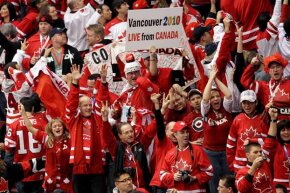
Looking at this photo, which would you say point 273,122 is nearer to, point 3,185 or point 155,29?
point 155,29

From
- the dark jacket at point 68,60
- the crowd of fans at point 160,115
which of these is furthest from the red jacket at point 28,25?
the dark jacket at point 68,60

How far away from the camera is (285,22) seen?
19.8m

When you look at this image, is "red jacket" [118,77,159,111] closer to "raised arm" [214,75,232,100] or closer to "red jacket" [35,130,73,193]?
"raised arm" [214,75,232,100]

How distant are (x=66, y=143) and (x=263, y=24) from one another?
3.37 metres

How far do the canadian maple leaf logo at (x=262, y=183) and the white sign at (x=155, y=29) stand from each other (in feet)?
9.46

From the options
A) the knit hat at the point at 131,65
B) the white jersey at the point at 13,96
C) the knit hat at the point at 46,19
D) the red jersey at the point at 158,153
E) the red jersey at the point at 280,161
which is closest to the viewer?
the red jersey at the point at 280,161

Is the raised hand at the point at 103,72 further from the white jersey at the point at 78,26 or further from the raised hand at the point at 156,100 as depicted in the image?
the white jersey at the point at 78,26

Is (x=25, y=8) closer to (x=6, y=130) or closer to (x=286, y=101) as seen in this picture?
(x=6, y=130)

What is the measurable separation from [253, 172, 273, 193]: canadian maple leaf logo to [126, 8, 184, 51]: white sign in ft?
9.46

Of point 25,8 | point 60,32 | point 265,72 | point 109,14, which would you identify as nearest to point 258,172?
point 265,72

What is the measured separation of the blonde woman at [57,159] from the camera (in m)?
20.0

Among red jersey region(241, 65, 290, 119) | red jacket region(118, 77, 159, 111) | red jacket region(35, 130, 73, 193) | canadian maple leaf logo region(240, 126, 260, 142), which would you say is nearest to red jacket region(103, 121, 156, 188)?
red jacket region(118, 77, 159, 111)

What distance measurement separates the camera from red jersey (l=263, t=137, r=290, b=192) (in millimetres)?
18281

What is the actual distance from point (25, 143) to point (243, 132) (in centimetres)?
362
